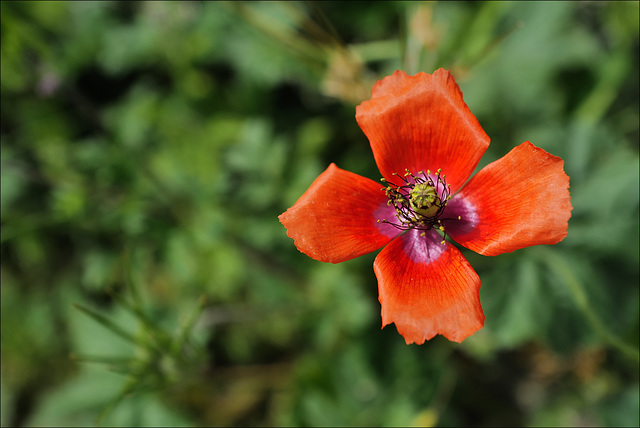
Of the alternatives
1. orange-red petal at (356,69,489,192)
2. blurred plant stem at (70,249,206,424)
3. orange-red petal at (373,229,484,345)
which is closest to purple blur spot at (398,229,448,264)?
orange-red petal at (373,229,484,345)

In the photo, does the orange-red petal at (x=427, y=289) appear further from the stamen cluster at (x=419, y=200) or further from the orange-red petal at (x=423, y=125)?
the orange-red petal at (x=423, y=125)

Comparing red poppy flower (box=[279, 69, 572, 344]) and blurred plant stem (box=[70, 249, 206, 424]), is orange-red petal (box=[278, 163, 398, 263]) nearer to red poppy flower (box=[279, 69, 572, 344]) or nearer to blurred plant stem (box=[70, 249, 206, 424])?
red poppy flower (box=[279, 69, 572, 344])

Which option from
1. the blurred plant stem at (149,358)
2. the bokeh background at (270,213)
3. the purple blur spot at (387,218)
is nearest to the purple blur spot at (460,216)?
the purple blur spot at (387,218)

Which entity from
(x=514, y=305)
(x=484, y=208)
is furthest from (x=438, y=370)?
(x=484, y=208)

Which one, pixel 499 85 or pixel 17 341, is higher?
pixel 499 85

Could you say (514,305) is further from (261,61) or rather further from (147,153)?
(147,153)

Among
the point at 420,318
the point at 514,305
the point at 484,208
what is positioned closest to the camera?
the point at 420,318

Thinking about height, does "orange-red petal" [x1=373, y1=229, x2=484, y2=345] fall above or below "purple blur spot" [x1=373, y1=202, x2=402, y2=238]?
below
